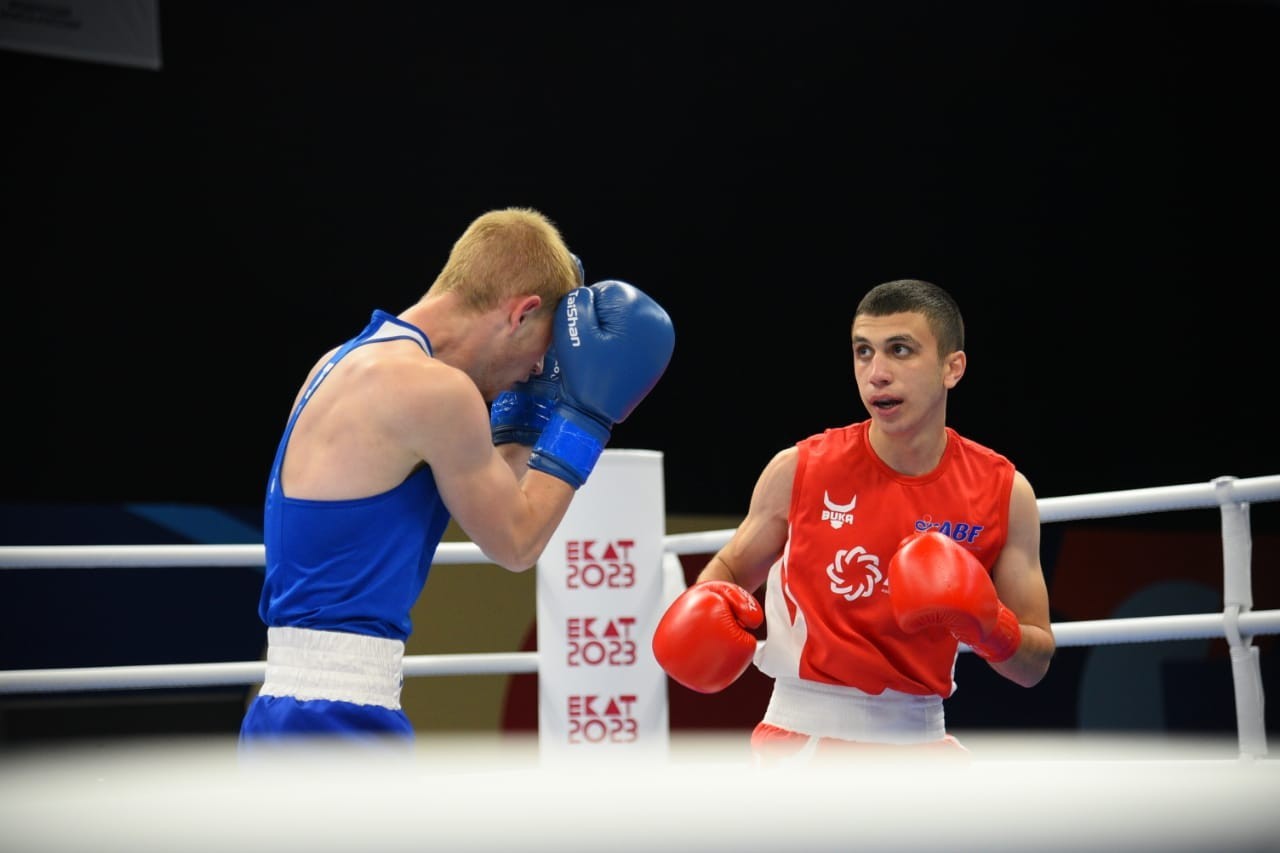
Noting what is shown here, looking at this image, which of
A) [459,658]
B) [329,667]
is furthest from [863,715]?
[459,658]

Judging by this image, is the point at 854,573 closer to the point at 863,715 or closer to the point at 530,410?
the point at 863,715

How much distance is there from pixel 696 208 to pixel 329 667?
18.3ft

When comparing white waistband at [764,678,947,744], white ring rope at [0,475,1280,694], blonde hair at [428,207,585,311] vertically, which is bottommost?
white waistband at [764,678,947,744]

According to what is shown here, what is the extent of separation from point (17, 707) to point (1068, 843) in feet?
15.2

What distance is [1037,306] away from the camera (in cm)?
812

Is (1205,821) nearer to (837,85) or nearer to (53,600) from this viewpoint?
(53,600)

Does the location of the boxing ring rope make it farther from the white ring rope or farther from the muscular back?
the muscular back

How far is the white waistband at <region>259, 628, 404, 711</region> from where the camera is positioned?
2.06 metres

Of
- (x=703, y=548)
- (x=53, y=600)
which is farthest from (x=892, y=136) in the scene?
(x=53, y=600)

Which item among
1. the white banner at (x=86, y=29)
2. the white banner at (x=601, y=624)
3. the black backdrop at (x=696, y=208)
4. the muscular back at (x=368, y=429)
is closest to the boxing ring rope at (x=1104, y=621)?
the white banner at (x=601, y=624)

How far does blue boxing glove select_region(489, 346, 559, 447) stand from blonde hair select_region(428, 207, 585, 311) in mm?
232

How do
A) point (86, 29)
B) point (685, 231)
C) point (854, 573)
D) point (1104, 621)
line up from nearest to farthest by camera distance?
point (854, 573) → point (1104, 621) → point (86, 29) → point (685, 231)

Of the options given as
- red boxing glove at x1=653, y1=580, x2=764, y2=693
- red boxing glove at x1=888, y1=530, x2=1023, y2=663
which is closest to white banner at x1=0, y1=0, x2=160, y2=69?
red boxing glove at x1=653, y1=580, x2=764, y2=693

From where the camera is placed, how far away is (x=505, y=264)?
2250 mm
